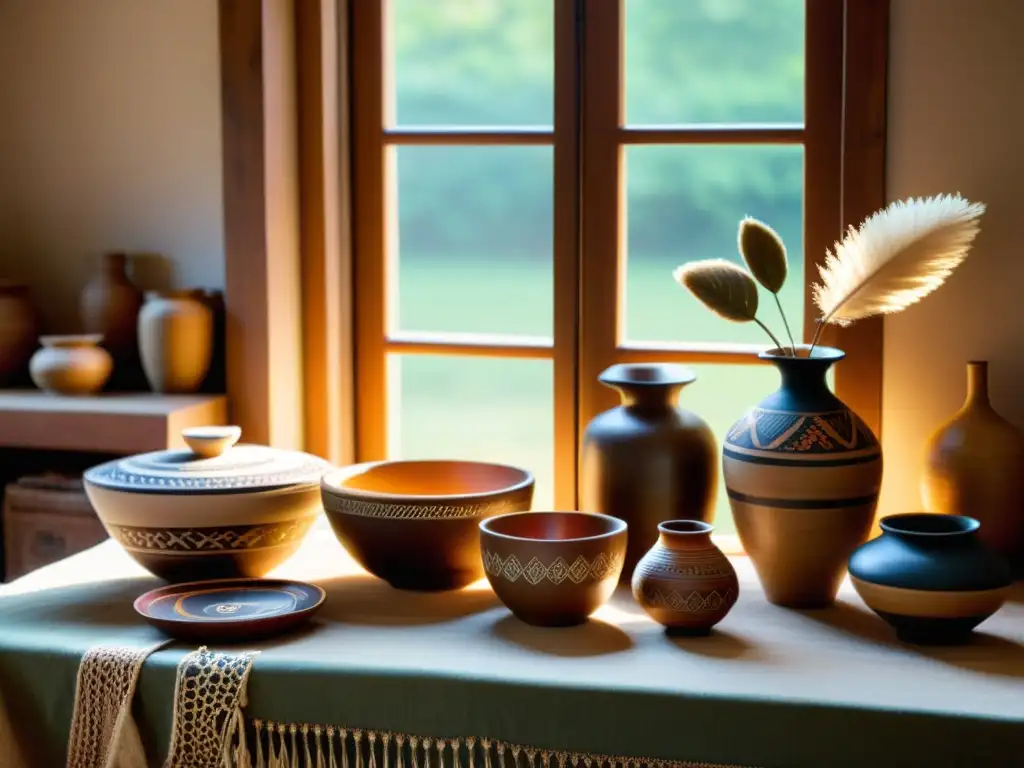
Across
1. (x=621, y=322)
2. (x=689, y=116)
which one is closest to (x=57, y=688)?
(x=621, y=322)

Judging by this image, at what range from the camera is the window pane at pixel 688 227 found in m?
2.05

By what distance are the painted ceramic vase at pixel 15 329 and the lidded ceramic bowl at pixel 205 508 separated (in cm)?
65

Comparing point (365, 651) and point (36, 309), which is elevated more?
point (36, 309)

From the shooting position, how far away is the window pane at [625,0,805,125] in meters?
2.04

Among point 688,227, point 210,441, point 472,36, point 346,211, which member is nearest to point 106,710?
point 210,441

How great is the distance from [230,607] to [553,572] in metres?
0.44

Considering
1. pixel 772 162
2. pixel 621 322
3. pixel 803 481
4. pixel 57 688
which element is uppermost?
pixel 772 162

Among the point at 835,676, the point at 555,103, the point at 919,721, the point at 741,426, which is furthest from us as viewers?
the point at 555,103

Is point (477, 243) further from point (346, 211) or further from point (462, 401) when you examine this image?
point (346, 211)

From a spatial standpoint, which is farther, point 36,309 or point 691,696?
point 36,309

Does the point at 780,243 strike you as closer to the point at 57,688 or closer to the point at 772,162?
the point at 772,162

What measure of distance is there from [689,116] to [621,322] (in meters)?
0.38

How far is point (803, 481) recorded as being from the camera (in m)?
1.58

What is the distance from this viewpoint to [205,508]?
5.43ft
